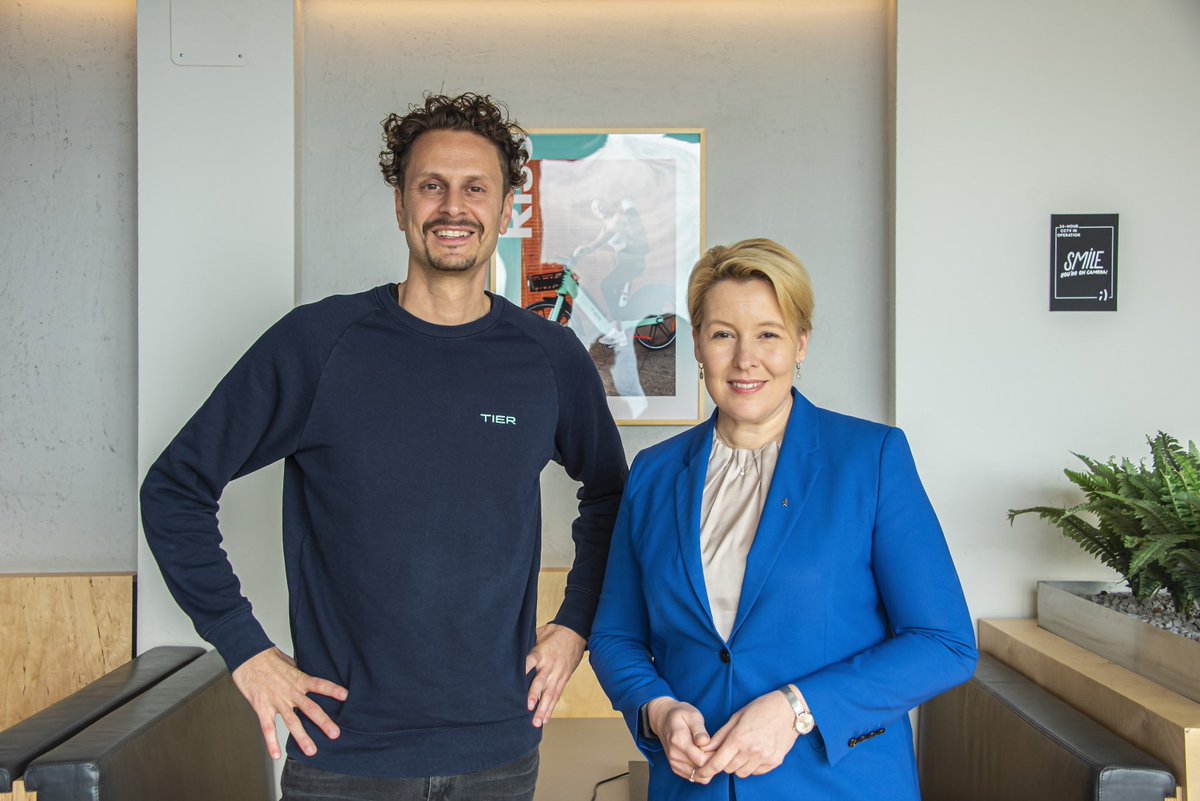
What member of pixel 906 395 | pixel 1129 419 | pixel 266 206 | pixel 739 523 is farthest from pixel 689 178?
pixel 739 523

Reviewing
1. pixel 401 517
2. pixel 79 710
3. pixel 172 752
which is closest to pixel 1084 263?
pixel 401 517

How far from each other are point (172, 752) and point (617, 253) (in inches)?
71.7

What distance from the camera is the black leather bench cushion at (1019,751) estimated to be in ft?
5.74

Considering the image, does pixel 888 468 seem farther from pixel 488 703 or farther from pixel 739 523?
pixel 488 703

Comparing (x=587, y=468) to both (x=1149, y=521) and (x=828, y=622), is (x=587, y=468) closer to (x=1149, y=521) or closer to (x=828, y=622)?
(x=828, y=622)

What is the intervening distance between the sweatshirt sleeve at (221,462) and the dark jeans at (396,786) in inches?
9.4

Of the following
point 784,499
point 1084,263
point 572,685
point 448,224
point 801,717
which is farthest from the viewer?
point 572,685

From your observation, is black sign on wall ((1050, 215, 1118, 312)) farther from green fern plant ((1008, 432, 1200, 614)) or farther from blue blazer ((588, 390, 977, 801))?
blue blazer ((588, 390, 977, 801))

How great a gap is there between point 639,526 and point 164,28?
215 cm

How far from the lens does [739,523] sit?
1576 millimetres

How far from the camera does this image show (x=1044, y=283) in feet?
8.96

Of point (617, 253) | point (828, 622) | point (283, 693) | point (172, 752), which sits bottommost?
point (172, 752)

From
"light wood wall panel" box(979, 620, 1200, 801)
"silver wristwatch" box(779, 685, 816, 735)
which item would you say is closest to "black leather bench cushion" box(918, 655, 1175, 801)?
"light wood wall panel" box(979, 620, 1200, 801)

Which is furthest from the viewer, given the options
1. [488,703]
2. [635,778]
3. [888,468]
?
[635,778]
